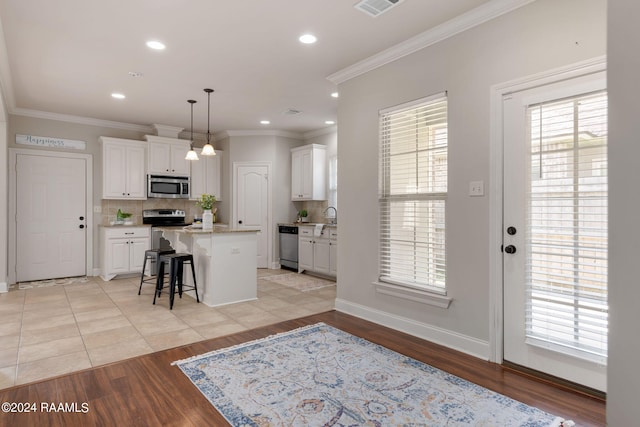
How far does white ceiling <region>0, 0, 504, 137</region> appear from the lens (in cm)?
287

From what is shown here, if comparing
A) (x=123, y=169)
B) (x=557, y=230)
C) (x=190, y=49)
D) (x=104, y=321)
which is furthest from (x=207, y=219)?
(x=557, y=230)

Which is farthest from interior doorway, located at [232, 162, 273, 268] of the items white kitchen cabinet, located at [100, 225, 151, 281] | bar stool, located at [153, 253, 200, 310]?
bar stool, located at [153, 253, 200, 310]

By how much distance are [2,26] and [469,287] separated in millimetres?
4467

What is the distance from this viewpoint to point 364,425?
6.61 feet

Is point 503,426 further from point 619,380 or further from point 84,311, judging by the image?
point 84,311

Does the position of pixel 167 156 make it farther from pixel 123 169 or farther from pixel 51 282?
pixel 51 282

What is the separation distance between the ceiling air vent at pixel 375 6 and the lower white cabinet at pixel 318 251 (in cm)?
362

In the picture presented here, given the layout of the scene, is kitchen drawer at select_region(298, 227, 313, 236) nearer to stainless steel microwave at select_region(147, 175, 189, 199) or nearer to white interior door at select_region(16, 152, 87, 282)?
stainless steel microwave at select_region(147, 175, 189, 199)

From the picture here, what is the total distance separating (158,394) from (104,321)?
1910 millimetres

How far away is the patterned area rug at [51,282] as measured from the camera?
546 centimetres

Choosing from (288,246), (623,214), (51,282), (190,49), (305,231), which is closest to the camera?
(623,214)

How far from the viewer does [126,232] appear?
239 inches

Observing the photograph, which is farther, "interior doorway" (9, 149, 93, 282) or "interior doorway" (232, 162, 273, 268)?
"interior doorway" (232, 162, 273, 268)

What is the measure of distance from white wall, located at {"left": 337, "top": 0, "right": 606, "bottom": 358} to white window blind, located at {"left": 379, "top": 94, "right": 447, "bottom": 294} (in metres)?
0.10
